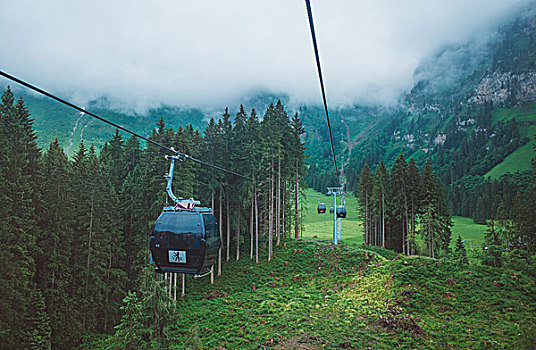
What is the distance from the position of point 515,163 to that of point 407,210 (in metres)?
135

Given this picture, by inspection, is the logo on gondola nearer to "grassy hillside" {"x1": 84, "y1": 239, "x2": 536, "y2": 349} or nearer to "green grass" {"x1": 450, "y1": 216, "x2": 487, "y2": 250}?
"grassy hillside" {"x1": 84, "y1": 239, "x2": 536, "y2": 349}

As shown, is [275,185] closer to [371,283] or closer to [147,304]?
[371,283]

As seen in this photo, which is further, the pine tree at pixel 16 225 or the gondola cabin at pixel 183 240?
the pine tree at pixel 16 225

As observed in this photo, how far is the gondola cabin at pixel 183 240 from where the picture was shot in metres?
7.12

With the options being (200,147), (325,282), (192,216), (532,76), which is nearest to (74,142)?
(200,147)

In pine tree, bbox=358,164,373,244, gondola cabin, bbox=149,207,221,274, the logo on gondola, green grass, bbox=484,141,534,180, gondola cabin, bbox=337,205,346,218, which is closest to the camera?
gondola cabin, bbox=149,207,221,274

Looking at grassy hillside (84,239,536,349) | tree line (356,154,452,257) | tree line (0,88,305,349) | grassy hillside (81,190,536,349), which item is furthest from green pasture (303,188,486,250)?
grassy hillside (84,239,536,349)

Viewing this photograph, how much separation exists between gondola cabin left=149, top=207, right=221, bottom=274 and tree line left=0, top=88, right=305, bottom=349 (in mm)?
10037

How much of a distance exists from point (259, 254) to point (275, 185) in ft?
25.1

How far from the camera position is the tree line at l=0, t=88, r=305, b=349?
18.6 m

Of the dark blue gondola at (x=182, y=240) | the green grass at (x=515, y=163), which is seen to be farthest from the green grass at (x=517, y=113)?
the dark blue gondola at (x=182, y=240)

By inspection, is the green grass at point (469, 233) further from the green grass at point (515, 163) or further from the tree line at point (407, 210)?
the green grass at point (515, 163)

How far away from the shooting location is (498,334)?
50.1 ft

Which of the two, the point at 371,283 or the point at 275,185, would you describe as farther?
the point at 275,185
